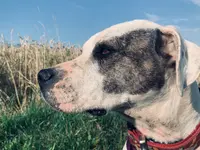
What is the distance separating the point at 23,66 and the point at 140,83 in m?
5.20

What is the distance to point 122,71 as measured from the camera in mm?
3457

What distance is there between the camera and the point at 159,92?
3.47m

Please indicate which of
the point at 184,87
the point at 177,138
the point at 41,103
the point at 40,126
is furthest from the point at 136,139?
the point at 41,103

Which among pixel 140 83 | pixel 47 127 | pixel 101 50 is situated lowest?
pixel 47 127

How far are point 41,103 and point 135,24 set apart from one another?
Answer: 347cm

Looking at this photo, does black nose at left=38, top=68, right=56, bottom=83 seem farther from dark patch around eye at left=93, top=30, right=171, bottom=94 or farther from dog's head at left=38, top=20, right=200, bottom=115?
dark patch around eye at left=93, top=30, right=171, bottom=94

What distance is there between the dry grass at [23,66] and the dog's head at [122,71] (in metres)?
3.77

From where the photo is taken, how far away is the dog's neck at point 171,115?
3471 millimetres

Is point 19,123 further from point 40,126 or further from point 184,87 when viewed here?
point 184,87

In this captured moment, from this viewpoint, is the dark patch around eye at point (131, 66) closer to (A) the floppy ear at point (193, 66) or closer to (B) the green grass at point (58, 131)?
(A) the floppy ear at point (193, 66)

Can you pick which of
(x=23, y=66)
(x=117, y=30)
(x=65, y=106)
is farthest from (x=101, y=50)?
(x=23, y=66)

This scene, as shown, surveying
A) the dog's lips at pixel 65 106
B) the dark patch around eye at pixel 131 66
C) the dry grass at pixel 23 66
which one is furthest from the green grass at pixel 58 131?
the dry grass at pixel 23 66

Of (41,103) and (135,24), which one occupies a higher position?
(135,24)

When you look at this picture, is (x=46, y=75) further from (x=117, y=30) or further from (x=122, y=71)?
(x=117, y=30)
